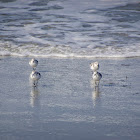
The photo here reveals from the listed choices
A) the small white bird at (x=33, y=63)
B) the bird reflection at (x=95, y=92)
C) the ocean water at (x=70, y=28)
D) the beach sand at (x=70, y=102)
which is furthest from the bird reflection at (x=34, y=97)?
the ocean water at (x=70, y=28)

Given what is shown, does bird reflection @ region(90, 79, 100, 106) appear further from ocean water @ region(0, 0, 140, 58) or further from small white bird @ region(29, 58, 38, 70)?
ocean water @ region(0, 0, 140, 58)

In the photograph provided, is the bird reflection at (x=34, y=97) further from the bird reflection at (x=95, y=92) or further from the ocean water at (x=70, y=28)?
the ocean water at (x=70, y=28)

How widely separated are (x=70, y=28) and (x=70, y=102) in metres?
7.11

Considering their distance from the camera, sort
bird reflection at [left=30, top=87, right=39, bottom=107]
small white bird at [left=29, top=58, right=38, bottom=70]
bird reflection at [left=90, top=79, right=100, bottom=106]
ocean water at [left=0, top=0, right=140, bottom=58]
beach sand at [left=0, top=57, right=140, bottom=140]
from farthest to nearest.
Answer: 1. ocean water at [left=0, top=0, right=140, bottom=58]
2. small white bird at [left=29, top=58, right=38, bottom=70]
3. bird reflection at [left=90, top=79, right=100, bottom=106]
4. bird reflection at [left=30, top=87, right=39, bottom=107]
5. beach sand at [left=0, top=57, right=140, bottom=140]

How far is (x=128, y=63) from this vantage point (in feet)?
29.0

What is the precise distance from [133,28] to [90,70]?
5.10 meters

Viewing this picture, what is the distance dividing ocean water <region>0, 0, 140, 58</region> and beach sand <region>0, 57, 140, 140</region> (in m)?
1.16

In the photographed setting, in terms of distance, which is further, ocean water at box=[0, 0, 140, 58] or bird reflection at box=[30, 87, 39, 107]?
ocean water at box=[0, 0, 140, 58]

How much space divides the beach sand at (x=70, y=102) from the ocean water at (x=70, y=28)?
3.79 ft

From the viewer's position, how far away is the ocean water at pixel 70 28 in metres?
10.2

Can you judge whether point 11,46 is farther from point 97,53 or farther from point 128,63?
point 128,63

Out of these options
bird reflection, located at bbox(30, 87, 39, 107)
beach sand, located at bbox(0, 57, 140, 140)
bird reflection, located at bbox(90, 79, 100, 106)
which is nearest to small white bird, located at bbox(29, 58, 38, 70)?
beach sand, located at bbox(0, 57, 140, 140)

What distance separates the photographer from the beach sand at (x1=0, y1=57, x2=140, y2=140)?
4.62 m

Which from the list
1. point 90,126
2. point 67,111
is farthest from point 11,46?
point 90,126
